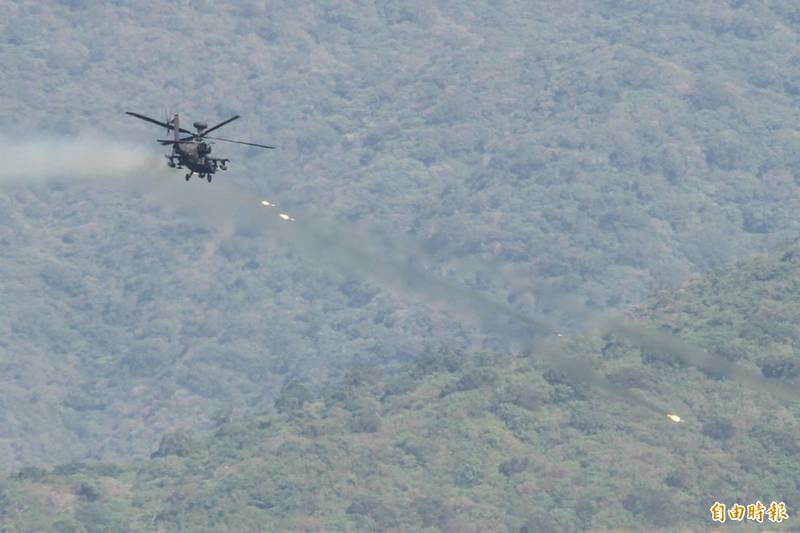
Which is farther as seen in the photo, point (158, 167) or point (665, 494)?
point (665, 494)

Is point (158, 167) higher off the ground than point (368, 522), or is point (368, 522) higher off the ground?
point (158, 167)

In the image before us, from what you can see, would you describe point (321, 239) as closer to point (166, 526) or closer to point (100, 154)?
point (100, 154)

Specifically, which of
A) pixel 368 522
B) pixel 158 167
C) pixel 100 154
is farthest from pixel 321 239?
pixel 368 522

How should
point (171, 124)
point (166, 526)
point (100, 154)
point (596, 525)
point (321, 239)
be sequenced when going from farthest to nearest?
point (166, 526)
point (596, 525)
point (321, 239)
point (100, 154)
point (171, 124)

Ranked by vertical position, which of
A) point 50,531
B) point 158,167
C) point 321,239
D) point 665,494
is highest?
point 158,167

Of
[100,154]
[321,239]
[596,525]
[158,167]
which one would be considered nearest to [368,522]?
[596,525]

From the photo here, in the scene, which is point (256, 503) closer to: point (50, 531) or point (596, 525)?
point (50, 531)

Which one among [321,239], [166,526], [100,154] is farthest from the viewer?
[166,526]
